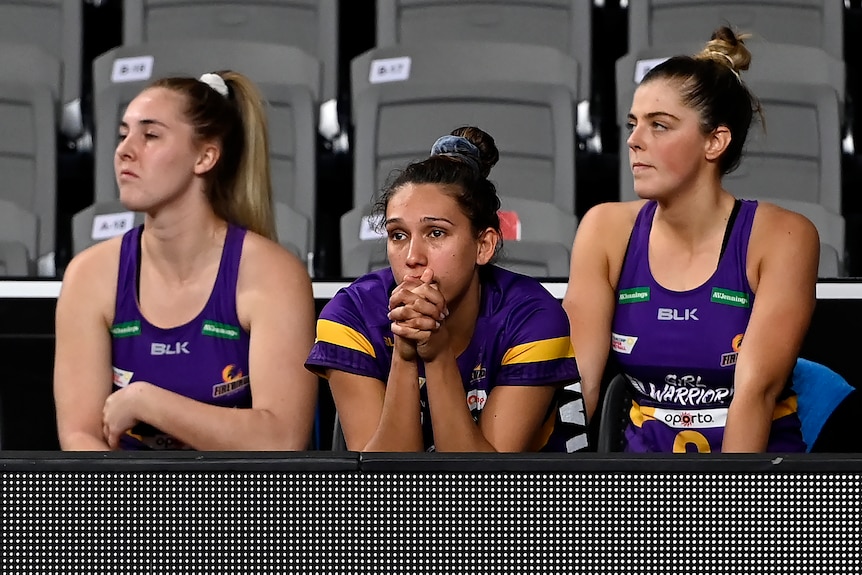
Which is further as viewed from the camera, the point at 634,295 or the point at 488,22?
the point at 488,22

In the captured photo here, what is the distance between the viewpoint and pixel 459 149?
6.03 feet

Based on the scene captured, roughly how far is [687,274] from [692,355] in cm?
14

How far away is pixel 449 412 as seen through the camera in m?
1.64

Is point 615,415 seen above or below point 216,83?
below

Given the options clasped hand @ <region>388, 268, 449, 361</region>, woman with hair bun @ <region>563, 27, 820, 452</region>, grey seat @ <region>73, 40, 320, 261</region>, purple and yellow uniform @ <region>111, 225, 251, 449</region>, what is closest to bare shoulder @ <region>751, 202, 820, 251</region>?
woman with hair bun @ <region>563, 27, 820, 452</region>

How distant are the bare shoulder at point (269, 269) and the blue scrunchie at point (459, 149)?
310mm

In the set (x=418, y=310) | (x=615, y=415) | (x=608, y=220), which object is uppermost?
(x=608, y=220)

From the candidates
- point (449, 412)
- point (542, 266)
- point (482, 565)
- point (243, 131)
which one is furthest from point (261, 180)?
point (482, 565)

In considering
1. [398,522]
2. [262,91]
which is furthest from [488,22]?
[398,522]

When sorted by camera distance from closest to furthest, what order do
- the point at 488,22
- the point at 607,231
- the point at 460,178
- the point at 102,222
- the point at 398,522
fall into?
the point at 398,522 < the point at 460,178 < the point at 607,231 < the point at 102,222 < the point at 488,22

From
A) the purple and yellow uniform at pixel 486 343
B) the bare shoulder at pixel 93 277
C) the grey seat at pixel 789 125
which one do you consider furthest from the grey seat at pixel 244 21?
the purple and yellow uniform at pixel 486 343

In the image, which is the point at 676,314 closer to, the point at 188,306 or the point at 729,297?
the point at 729,297

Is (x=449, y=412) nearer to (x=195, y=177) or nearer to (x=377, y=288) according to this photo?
(x=377, y=288)

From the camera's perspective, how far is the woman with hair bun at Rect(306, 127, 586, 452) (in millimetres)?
1646
